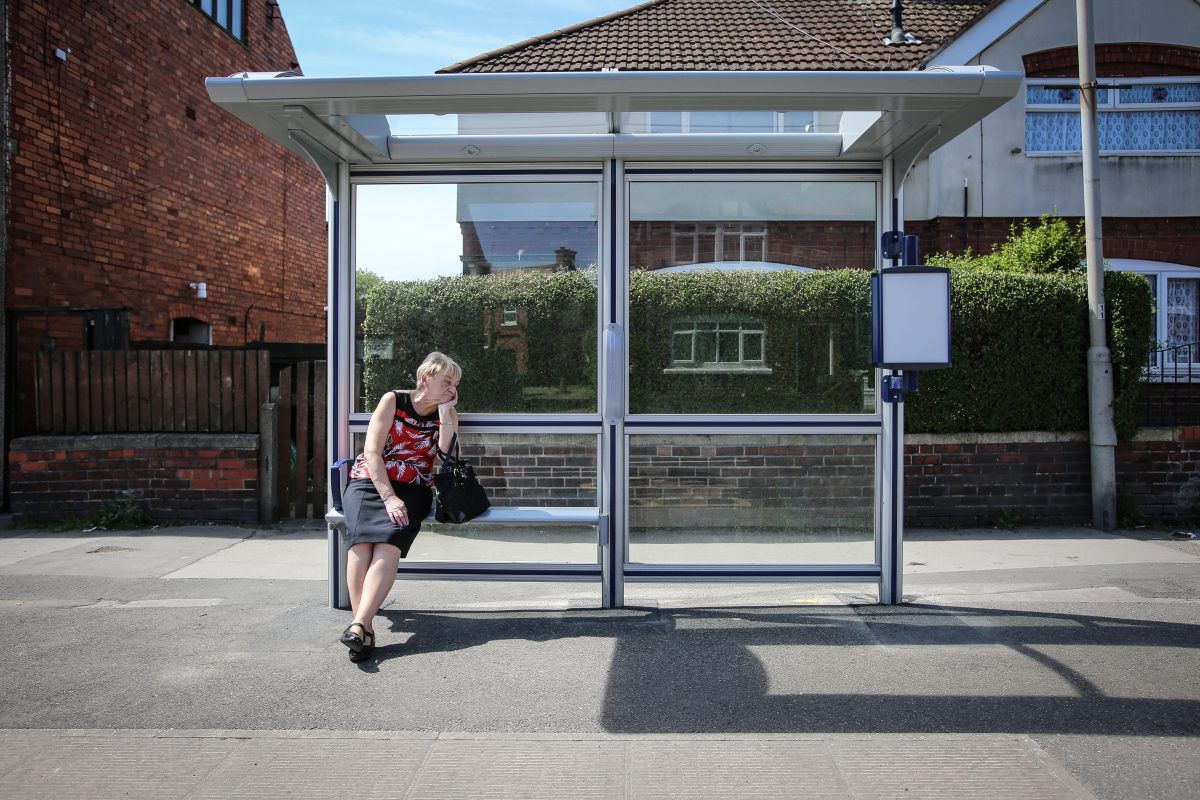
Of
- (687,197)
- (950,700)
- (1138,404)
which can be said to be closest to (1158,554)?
(1138,404)

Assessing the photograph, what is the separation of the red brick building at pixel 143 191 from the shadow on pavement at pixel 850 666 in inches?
263

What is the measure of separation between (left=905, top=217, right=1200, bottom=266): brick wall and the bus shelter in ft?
27.1

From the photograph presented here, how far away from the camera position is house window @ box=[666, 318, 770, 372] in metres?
5.51

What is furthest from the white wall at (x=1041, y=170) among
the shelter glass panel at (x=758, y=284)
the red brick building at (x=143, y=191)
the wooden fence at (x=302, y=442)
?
the red brick building at (x=143, y=191)

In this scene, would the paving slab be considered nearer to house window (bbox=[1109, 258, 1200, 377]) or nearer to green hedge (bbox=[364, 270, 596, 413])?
green hedge (bbox=[364, 270, 596, 413])

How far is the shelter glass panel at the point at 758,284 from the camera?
5484mm

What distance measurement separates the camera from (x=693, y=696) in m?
3.96

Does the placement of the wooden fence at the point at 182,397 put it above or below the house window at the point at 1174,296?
below

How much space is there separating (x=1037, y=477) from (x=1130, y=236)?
22.4 ft

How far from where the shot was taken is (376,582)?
461 centimetres

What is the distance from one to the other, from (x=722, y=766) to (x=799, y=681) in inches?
38.8

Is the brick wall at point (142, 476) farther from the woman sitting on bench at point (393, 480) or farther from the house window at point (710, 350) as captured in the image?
the house window at point (710, 350)

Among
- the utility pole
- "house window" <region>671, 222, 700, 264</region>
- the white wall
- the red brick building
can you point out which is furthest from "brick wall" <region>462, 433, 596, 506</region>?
the white wall

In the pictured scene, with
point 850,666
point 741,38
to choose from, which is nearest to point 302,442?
point 850,666
